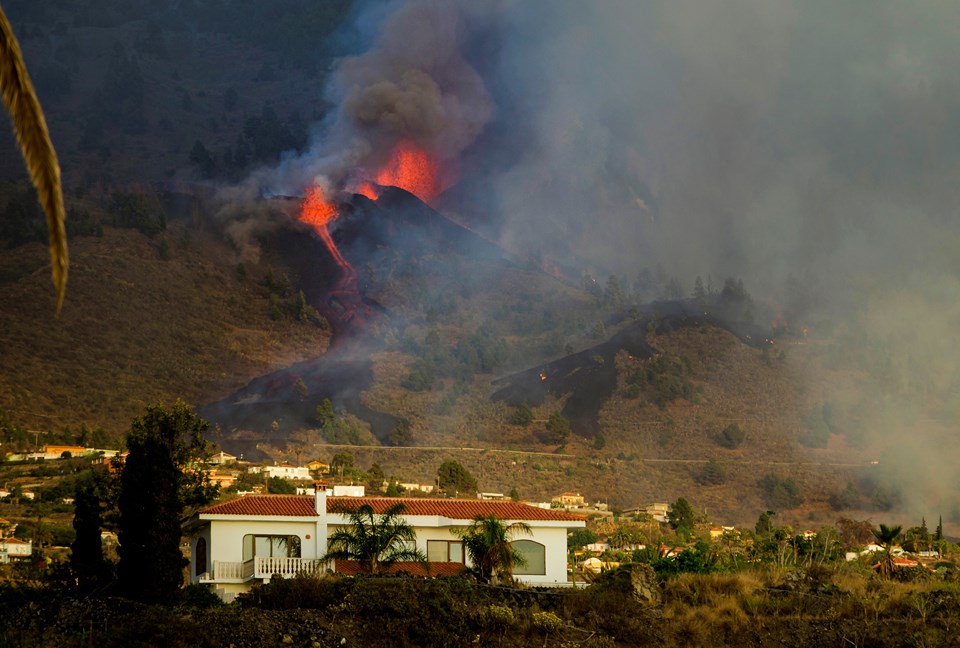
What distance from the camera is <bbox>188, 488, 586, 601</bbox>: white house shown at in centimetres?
3659

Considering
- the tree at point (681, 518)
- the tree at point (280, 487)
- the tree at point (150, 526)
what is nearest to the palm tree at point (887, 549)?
the tree at point (150, 526)

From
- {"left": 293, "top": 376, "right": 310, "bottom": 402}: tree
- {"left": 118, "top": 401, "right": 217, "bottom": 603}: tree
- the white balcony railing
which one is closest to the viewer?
{"left": 118, "top": 401, "right": 217, "bottom": 603}: tree

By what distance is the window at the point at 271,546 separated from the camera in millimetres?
37562

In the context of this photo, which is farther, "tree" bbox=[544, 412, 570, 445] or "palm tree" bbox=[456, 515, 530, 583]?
"tree" bbox=[544, 412, 570, 445]

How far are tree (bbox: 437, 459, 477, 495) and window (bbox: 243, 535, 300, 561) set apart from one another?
52072 mm

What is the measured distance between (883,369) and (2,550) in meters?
158

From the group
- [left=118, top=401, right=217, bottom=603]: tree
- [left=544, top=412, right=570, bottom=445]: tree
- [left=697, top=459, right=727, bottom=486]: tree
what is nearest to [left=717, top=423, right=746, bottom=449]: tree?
[left=697, top=459, right=727, bottom=486]: tree

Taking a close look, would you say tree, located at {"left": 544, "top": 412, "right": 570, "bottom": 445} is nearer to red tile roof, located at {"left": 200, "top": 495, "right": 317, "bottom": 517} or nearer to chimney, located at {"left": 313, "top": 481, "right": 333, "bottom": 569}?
red tile roof, located at {"left": 200, "top": 495, "right": 317, "bottom": 517}

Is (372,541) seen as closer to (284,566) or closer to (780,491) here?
(284,566)

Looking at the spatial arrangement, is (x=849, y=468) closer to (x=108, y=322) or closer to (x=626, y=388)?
(x=626, y=388)

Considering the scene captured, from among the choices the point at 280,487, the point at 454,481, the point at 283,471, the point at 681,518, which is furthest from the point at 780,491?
the point at 280,487

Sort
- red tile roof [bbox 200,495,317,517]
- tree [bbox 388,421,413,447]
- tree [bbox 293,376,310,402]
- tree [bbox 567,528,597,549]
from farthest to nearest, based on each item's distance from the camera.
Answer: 1. tree [bbox 293,376,310,402]
2. tree [bbox 388,421,413,447]
3. tree [bbox 567,528,597,549]
4. red tile roof [bbox 200,495,317,517]

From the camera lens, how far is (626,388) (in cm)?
16825

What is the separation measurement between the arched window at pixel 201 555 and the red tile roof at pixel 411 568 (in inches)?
191
